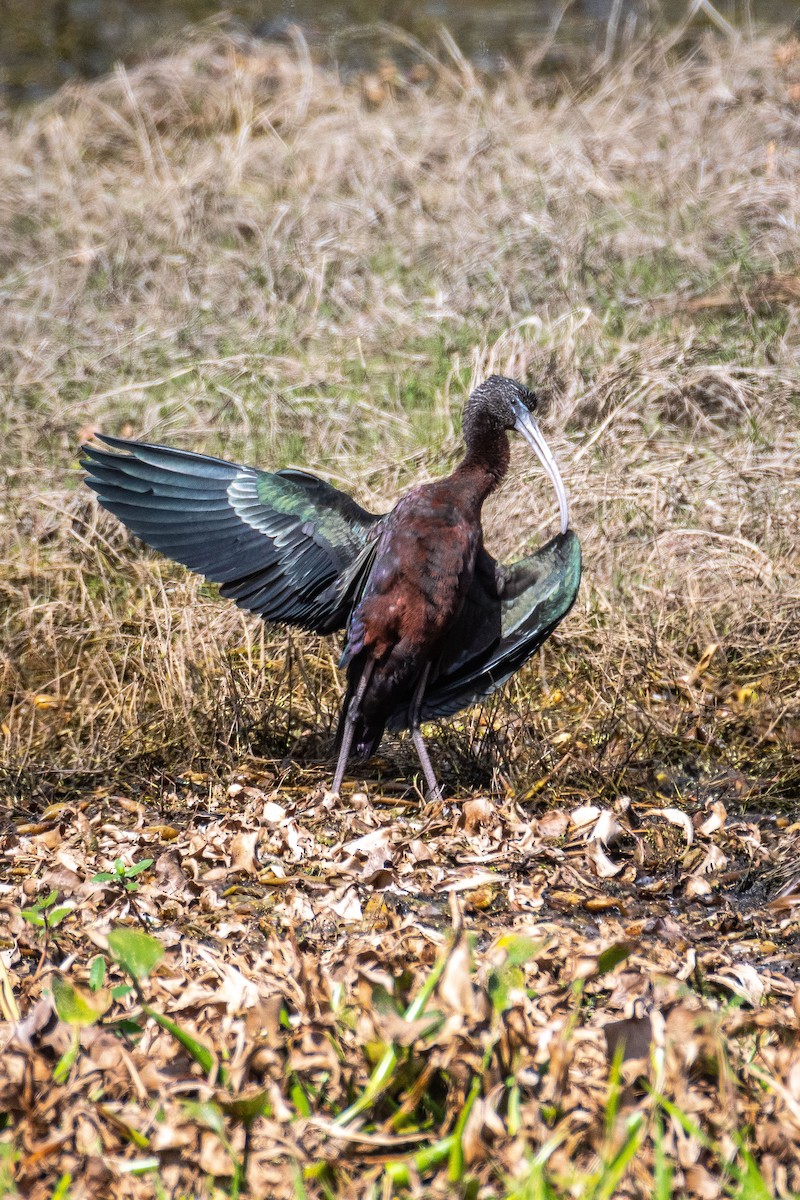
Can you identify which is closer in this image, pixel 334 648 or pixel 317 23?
pixel 334 648

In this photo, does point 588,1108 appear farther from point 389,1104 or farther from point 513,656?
point 513,656

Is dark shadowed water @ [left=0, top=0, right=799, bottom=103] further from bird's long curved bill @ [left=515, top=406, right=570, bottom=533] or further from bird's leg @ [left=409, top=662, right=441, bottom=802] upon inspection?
bird's leg @ [left=409, top=662, right=441, bottom=802]

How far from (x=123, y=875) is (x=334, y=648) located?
1.68 metres

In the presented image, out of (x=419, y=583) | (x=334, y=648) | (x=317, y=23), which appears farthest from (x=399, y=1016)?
(x=317, y=23)

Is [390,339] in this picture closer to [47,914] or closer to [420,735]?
[420,735]

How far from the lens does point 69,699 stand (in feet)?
15.8

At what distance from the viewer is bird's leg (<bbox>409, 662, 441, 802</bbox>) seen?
13.8 ft

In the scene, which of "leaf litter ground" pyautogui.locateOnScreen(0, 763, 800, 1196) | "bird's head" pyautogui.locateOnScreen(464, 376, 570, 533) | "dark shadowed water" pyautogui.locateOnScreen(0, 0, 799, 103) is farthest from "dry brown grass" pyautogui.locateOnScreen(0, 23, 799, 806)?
"dark shadowed water" pyautogui.locateOnScreen(0, 0, 799, 103)

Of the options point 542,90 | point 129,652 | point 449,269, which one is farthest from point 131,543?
point 542,90

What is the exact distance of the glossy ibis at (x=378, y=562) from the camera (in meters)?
4.04

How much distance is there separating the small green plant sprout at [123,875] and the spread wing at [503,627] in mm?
1073

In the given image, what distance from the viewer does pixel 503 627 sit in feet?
14.0

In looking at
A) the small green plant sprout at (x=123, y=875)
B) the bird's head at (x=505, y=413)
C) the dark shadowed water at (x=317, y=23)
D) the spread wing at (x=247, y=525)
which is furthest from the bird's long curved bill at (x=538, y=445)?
the dark shadowed water at (x=317, y=23)

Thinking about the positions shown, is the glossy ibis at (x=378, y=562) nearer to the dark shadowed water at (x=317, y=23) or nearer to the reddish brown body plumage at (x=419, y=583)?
the reddish brown body plumage at (x=419, y=583)
